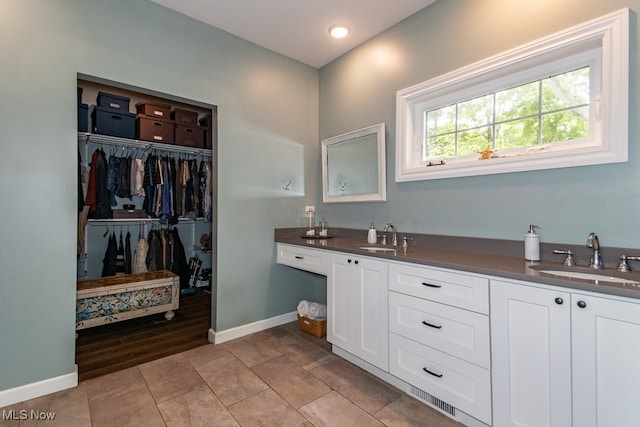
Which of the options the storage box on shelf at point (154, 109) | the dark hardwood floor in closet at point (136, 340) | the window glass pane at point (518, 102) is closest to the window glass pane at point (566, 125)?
the window glass pane at point (518, 102)

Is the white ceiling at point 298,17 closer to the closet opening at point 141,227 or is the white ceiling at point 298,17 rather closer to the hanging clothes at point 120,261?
the closet opening at point 141,227

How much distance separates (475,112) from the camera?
6.73 ft

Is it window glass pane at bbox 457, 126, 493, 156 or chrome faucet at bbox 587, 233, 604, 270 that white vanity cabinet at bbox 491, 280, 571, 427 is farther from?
window glass pane at bbox 457, 126, 493, 156

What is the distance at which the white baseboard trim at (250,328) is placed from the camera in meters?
2.46

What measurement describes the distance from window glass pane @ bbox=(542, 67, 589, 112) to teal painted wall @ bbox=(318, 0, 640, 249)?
0.21 meters

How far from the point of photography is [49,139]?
5.84 ft

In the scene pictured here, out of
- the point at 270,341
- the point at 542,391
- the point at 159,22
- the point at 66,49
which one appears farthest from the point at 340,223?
the point at 66,49

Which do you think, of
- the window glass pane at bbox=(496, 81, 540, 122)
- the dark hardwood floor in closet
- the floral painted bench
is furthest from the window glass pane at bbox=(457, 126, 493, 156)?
the floral painted bench

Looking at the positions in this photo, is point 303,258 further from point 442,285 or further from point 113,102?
point 113,102

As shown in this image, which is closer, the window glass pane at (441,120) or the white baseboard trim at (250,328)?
the window glass pane at (441,120)

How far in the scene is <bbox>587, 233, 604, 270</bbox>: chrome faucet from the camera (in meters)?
1.41

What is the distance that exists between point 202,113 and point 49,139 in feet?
8.00

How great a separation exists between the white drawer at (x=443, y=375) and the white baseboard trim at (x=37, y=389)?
1990 millimetres

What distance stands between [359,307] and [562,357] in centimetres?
109
